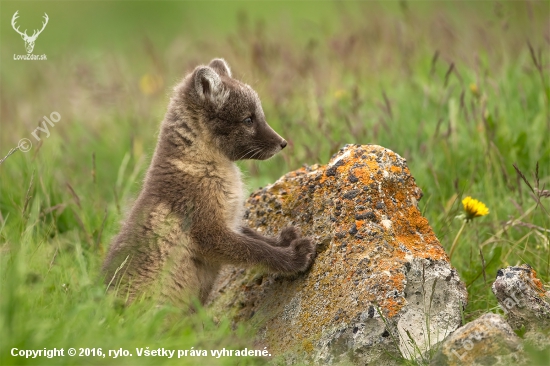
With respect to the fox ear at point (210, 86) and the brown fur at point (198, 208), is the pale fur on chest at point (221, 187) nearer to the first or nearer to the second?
the brown fur at point (198, 208)

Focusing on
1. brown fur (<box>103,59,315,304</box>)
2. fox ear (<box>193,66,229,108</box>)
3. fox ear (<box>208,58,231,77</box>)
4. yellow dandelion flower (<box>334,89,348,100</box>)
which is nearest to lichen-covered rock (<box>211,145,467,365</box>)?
brown fur (<box>103,59,315,304</box>)

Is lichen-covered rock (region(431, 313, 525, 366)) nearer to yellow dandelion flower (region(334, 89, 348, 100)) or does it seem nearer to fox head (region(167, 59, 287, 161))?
fox head (region(167, 59, 287, 161))

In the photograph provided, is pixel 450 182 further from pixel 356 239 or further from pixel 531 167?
pixel 356 239

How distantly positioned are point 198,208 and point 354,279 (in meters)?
1.10

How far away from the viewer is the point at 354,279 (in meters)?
3.67

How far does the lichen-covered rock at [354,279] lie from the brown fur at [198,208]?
19 centimetres

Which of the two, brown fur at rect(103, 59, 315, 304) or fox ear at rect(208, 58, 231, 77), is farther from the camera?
fox ear at rect(208, 58, 231, 77)

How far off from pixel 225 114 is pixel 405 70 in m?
3.81

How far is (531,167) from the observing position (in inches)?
222

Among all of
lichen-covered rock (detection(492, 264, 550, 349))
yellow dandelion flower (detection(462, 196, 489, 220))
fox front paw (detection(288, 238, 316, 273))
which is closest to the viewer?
lichen-covered rock (detection(492, 264, 550, 349))

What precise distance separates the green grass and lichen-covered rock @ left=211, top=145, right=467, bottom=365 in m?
0.34

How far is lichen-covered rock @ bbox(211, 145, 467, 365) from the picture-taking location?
11.3ft

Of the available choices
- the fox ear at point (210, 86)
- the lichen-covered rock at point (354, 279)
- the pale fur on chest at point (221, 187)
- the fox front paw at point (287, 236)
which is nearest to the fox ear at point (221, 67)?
the fox ear at point (210, 86)

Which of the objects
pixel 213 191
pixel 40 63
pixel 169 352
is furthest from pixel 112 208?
pixel 40 63
